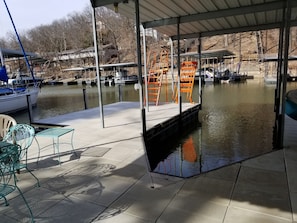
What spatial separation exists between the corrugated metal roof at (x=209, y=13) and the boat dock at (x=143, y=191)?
308 cm

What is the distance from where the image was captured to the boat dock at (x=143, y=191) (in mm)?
2078

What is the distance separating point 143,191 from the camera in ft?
8.23

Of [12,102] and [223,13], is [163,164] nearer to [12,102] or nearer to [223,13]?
[223,13]

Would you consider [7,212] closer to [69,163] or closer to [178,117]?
[69,163]

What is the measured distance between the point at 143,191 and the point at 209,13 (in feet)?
15.9

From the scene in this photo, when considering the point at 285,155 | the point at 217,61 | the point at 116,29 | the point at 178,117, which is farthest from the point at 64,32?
the point at 285,155

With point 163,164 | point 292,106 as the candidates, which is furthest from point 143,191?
point 292,106

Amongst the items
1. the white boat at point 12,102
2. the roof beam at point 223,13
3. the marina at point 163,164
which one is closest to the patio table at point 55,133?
the marina at point 163,164

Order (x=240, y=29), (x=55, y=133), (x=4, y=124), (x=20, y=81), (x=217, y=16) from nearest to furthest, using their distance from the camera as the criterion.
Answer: (x=4, y=124) → (x=55, y=133) → (x=217, y=16) → (x=240, y=29) → (x=20, y=81)

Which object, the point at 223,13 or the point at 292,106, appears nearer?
the point at 292,106

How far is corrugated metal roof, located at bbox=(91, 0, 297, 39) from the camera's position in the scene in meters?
4.98

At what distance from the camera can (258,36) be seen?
1314 inches

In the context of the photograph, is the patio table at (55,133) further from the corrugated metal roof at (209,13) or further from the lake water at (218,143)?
the corrugated metal roof at (209,13)

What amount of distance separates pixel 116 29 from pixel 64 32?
16.0m
